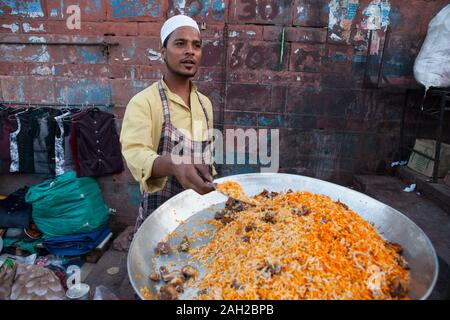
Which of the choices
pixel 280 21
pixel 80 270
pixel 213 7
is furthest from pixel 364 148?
pixel 80 270

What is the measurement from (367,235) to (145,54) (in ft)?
13.1

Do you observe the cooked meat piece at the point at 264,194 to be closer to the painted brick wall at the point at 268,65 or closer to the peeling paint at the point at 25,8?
the painted brick wall at the point at 268,65

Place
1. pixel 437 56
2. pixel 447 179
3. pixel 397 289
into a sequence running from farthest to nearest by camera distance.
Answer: pixel 447 179 → pixel 437 56 → pixel 397 289

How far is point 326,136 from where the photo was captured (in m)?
4.60

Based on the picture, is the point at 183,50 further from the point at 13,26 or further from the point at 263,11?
the point at 13,26

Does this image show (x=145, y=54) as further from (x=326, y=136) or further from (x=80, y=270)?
(x=80, y=270)

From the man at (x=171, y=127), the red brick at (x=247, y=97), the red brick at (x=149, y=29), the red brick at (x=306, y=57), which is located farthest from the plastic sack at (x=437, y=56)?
the red brick at (x=149, y=29)

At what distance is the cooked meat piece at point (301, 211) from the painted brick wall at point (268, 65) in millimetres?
2722

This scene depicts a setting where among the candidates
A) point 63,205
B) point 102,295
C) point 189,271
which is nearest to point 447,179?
point 189,271

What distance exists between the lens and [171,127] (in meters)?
2.29

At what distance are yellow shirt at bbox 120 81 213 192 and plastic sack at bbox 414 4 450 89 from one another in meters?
2.92

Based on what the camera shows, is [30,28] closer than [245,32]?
No

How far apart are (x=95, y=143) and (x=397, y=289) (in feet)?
14.0

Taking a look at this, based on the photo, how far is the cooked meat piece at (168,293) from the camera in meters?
1.49
